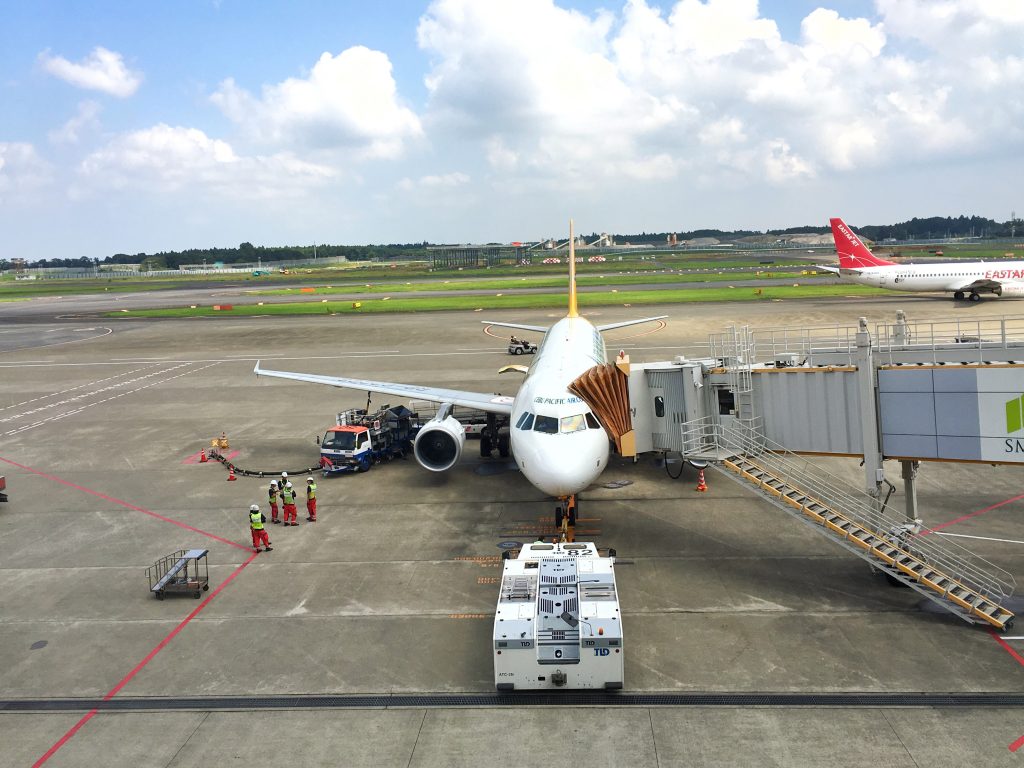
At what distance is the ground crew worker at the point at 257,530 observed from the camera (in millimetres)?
21781

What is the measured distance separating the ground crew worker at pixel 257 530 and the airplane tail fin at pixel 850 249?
246 ft

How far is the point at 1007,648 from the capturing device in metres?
15.3

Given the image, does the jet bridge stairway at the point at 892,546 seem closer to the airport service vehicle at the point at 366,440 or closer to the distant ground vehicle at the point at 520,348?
the airport service vehicle at the point at 366,440

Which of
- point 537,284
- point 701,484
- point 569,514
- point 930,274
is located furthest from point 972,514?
point 537,284

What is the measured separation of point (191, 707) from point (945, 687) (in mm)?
14433

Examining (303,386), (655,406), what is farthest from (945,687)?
(303,386)

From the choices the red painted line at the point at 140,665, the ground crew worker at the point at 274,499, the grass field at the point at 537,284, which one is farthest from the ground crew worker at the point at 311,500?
the grass field at the point at 537,284

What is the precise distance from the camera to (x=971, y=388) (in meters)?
17.3

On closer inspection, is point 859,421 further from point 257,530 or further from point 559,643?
point 257,530

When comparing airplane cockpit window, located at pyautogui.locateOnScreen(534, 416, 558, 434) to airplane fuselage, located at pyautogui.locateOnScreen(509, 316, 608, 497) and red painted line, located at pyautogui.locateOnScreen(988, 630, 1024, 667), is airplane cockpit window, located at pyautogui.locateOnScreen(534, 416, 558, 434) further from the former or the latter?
red painted line, located at pyautogui.locateOnScreen(988, 630, 1024, 667)

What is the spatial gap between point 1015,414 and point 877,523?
13.5 feet

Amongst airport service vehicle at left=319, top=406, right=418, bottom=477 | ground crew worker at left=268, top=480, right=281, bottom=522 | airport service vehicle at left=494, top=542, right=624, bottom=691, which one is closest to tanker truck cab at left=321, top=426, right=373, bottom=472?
airport service vehicle at left=319, top=406, right=418, bottom=477

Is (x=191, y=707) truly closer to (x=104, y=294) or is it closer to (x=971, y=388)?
(x=971, y=388)

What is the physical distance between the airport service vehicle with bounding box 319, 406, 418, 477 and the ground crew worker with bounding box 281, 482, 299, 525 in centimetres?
519
